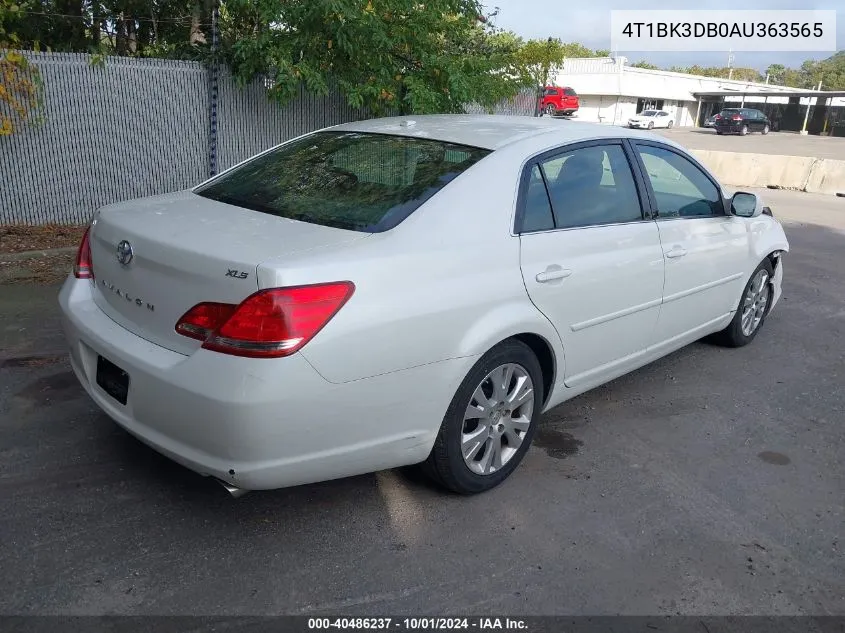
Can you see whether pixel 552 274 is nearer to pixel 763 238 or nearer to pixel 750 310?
pixel 763 238

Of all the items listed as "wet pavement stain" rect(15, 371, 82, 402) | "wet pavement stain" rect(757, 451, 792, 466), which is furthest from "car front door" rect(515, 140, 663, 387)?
"wet pavement stain" rect(15, 371, 82, 402)

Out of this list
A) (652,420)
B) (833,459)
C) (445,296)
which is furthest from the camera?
(652,420)

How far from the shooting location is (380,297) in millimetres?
2707

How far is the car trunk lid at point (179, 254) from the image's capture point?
8.63ft

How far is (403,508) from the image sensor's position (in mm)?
3221

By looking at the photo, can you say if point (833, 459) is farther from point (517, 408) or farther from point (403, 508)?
point (403, 508)

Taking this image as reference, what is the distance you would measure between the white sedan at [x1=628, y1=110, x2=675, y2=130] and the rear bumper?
45097mm

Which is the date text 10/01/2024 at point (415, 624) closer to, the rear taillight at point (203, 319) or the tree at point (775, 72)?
the rear taillight at point (203, 319)

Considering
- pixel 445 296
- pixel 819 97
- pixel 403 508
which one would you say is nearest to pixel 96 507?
pixel 403 508

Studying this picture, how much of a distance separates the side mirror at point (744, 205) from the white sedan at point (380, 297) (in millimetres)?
784

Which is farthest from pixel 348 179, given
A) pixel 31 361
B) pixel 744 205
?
pixel 744 205

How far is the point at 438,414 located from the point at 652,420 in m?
1.83

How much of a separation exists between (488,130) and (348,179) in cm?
81

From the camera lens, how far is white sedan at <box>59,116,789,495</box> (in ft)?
8.45
